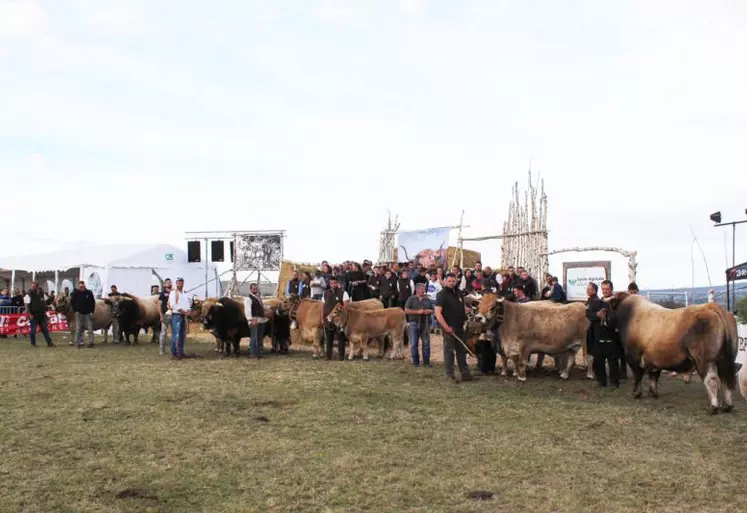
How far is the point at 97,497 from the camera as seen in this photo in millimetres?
5340

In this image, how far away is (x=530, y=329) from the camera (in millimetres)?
11258

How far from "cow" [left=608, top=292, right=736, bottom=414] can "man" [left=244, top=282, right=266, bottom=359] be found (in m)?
7.80

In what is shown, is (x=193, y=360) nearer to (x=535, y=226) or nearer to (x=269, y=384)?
(x=269, y=384)

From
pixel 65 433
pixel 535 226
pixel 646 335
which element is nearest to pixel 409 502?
pixel 65 433

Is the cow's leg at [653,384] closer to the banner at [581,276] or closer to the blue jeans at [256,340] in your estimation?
the banner at [581,276]

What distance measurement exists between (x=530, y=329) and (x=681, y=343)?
109 inches

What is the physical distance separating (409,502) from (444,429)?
2469 millimetres

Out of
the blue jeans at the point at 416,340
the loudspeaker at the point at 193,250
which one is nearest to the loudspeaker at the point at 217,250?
the loudspeaker at the point at 193,250

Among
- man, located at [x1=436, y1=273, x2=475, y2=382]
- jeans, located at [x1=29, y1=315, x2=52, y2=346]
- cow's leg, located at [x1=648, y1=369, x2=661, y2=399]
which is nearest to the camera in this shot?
cow's leg, located at [x1=648, y1=369, x2=661, y2=399]

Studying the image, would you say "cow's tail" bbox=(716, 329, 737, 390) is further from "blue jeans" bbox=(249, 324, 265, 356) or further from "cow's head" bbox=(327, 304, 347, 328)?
"blue jeans" bbox=(249, 324, 265, 356)

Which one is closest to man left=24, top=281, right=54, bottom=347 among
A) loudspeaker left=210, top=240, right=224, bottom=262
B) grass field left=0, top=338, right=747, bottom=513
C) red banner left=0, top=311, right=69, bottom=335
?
red banner left=0, top=311, right=69, bottom=335

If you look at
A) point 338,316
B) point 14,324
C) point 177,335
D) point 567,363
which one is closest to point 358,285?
point 338,316

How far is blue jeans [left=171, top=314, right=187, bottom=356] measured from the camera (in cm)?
1468

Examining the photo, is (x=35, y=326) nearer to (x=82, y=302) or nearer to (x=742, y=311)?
(x=82, y=302)
